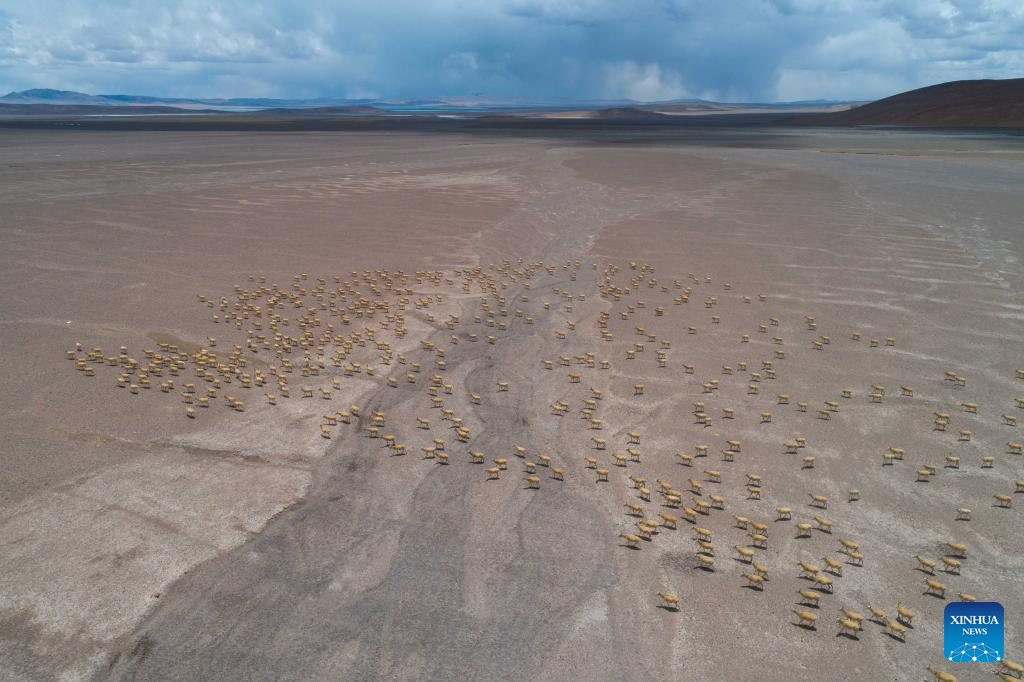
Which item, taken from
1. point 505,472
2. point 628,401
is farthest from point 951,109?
point 505,472

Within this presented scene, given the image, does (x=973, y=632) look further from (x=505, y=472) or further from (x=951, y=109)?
(x=951, y=109)

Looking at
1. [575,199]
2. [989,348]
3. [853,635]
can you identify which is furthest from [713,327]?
[575,199]

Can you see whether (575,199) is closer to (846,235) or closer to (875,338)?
(846,235)

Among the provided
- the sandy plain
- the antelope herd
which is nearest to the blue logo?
the sandy plain

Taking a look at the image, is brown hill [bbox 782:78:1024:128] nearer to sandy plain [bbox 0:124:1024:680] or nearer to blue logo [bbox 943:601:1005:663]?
sandy plain [bbox 0:124:1024:680]

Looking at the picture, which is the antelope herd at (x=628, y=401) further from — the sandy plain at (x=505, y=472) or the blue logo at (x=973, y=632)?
the blue logo at (x=973, y=632)
